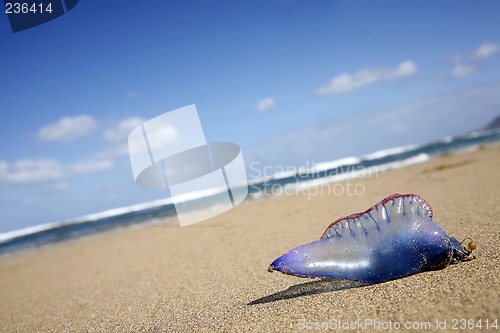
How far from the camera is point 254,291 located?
99.5 inches

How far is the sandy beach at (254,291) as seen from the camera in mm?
1730

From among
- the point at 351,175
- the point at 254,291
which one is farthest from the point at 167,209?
the point at 254,291

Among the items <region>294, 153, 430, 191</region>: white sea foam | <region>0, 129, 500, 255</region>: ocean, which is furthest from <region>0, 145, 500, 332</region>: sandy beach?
<region>294, 153, 430, 191</region>: white sea foam

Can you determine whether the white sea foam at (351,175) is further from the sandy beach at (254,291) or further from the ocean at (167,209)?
the sandy beach at (254,291)

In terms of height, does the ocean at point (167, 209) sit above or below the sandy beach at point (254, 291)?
below

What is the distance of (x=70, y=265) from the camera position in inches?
237

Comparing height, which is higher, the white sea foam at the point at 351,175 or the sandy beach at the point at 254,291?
the sandy beach at the point at 254,291

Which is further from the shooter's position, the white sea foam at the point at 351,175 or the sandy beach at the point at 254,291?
the white sea foam at the point at 351,175

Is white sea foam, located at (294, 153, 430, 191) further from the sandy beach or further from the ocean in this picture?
the sandy beach

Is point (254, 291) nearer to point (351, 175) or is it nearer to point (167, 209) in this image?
point (351, 175)

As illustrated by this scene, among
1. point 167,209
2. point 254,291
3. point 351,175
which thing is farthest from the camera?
point 167,209

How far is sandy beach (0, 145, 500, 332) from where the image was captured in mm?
1730

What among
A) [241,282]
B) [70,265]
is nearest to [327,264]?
[241,282]

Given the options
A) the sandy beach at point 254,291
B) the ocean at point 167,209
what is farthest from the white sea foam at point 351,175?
the sandy beach at point 254,291
